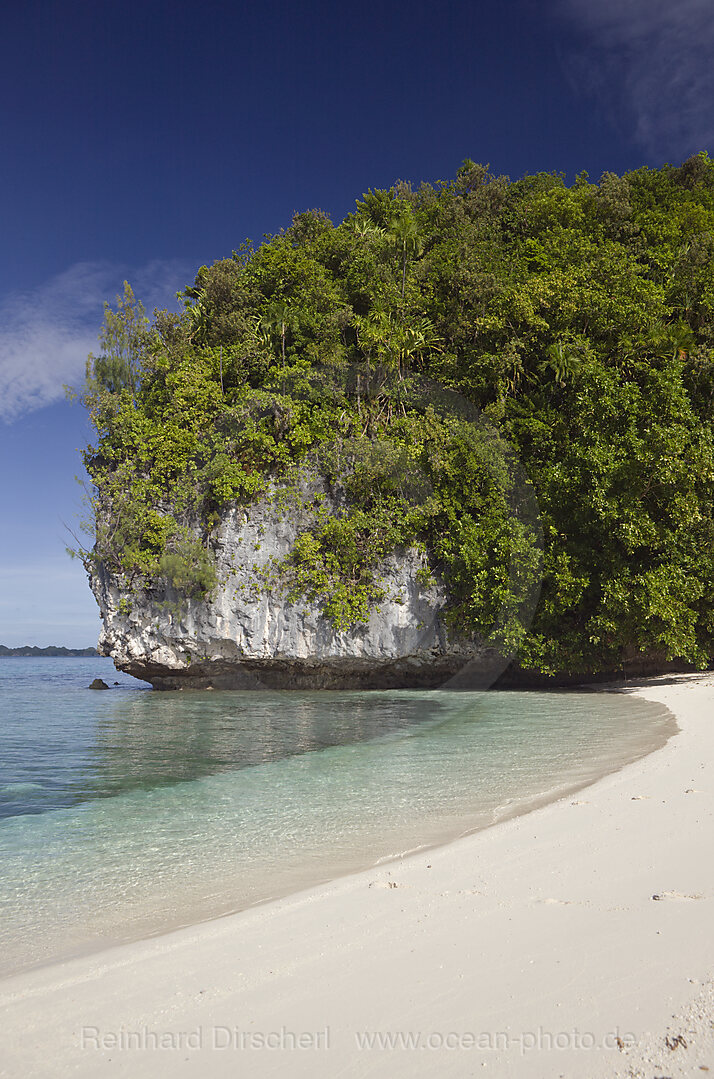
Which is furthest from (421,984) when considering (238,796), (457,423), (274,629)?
(457,423)

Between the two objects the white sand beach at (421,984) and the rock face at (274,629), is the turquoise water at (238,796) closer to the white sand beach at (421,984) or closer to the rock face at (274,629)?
the white sand beach at (421,984)

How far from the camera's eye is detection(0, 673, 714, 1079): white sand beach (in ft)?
7.42

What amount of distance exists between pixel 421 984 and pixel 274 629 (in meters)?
18.1

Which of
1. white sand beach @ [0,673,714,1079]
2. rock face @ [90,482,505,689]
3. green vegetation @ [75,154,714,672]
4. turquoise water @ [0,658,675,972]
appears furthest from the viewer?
rock face @ [90,482,505,689]

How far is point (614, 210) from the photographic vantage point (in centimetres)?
2700

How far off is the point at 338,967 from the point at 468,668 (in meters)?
18.8

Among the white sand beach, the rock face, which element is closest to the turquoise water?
the white sand beach

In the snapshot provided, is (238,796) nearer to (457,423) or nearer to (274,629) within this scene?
(274,629)

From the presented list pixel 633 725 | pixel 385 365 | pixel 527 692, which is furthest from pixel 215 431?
pixel 633 725

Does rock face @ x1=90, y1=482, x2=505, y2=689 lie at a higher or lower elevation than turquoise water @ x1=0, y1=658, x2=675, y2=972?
higher

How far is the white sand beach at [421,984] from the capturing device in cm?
226

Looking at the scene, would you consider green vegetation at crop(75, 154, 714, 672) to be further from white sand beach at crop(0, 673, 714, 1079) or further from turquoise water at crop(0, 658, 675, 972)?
white sand beach at crop(0, 673, 714, 1079)

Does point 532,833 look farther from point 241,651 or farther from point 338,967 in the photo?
point 241,651

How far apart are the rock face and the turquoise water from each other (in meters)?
5.82
